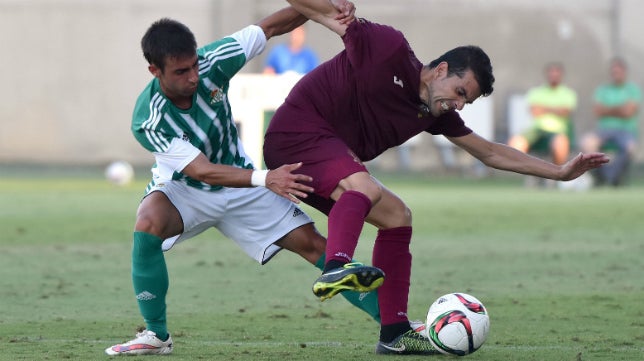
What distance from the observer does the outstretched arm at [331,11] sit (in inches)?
226

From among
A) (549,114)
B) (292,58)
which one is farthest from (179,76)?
(549,114)

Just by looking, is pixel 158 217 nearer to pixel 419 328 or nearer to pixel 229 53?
pixel 229 53

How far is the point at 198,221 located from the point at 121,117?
780 inches

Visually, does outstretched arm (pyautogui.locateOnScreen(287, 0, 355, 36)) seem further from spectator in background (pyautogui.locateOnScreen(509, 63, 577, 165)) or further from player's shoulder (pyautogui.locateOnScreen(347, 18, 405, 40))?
spectator in background (pyautogui.locateOnScreen(509, 63, 577, 165))

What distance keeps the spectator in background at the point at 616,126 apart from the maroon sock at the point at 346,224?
48.4ft

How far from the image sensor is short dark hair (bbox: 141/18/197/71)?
5.50 m

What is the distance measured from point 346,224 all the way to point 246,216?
910mm

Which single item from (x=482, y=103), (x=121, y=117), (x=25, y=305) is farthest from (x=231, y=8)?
(x=25, y=305)

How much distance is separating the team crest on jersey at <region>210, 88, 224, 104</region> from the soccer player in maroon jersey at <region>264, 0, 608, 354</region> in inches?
12.3

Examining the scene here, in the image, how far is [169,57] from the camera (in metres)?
5.50

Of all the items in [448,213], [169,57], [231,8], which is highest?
[231,8]

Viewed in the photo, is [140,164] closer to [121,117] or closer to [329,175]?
[121,117]

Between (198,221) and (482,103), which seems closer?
(198,221)

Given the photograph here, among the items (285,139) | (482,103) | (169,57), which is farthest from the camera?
(482,103)
